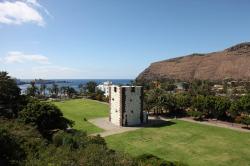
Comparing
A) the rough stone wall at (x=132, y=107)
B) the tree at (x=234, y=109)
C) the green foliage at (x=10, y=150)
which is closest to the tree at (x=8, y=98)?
the green foliage at (x=10, y=150)

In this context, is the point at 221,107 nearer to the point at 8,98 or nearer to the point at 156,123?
the point at 156,123

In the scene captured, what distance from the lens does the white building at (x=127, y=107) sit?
47.8m

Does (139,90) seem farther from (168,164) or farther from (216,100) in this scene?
(168,164)

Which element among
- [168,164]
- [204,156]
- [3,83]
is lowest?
[204,156]

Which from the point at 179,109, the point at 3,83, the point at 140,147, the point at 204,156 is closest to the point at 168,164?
the point at 204,156

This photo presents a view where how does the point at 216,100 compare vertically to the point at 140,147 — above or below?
above

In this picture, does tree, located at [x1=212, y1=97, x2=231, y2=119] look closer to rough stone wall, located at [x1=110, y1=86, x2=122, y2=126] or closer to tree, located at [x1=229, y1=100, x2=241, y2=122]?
tree, located at [x1=229, y1=100, x2=241, y2=122]

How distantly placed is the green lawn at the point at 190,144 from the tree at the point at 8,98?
47.4 ft

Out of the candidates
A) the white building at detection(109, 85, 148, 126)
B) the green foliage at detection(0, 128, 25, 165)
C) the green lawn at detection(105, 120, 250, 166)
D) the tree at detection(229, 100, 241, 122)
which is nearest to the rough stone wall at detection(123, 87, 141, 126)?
the white building at detection(109, 85, 148, 126)

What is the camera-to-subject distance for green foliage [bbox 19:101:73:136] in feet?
108

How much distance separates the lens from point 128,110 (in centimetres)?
4828

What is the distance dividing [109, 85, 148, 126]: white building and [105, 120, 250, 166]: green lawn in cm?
521

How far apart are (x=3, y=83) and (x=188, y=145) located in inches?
1154

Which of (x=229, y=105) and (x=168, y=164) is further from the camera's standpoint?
(x=229, y=105)
